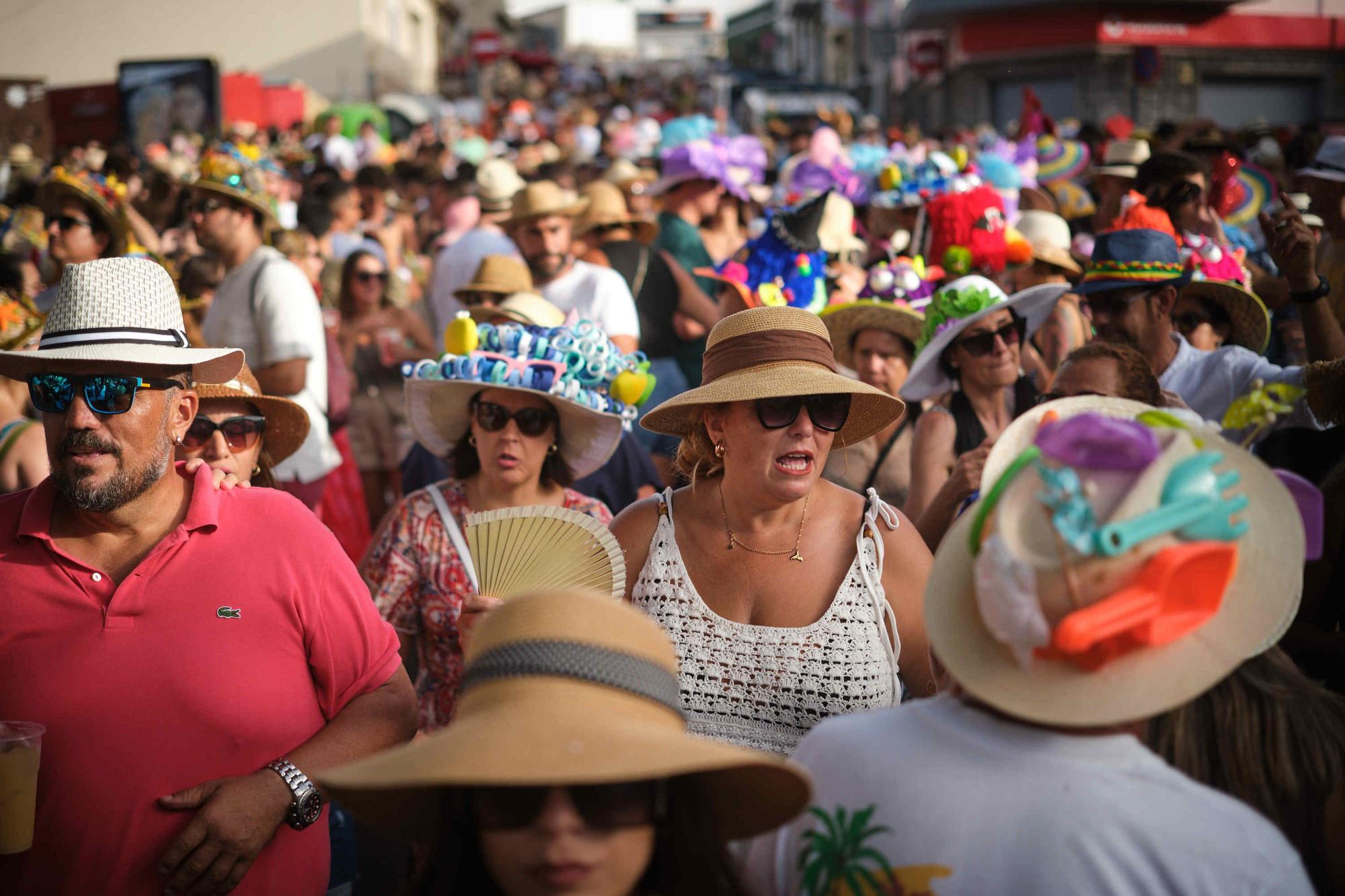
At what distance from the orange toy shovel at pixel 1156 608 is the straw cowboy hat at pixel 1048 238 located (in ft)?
16.9

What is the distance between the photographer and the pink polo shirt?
256 centimetres

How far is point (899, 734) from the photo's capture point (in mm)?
1887

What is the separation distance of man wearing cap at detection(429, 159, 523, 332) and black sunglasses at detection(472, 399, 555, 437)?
3.43 m

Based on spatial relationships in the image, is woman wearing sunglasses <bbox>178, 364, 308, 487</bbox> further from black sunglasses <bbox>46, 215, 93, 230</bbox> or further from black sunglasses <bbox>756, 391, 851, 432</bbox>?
black sunglasses <bbox>46, 215, 93, 230</bbox>

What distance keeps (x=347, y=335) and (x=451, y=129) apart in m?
16.9

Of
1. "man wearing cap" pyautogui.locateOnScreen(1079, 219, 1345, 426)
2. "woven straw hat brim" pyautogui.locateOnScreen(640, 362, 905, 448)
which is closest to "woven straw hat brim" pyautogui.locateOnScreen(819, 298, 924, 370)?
"man wearing cap" pyautogui.locateOnScreen(1079, 219, 1345, 426)

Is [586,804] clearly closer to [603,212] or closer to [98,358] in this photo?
[98,358]

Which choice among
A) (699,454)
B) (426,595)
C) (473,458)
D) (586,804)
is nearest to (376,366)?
(473,458)

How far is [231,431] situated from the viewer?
3.90 meters

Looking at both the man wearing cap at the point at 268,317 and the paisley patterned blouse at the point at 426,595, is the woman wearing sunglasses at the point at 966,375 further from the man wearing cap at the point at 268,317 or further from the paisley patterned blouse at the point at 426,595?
the man wearing cap at the point at 268,317

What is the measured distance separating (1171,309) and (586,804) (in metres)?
3.75

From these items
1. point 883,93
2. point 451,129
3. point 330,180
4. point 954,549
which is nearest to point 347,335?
point 330,180

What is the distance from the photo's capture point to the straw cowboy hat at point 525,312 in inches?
200

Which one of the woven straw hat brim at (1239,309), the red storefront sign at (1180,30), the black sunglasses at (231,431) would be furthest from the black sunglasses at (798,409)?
the red storefront sign at (1180,30)
